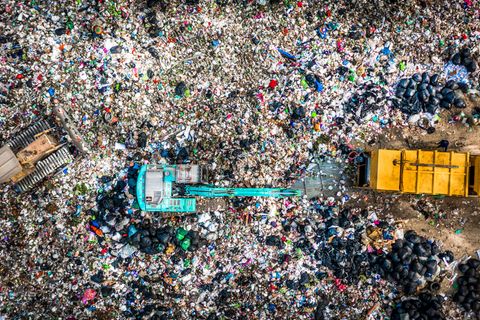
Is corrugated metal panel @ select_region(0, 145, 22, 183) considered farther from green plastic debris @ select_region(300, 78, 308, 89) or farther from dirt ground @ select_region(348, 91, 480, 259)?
dirt ground @ select_region(348, 91, 480, 259)

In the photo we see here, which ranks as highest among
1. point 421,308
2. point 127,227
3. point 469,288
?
point 127,227

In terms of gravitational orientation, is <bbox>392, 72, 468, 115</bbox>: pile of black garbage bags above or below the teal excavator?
above

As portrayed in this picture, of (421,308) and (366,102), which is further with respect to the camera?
(366,102)

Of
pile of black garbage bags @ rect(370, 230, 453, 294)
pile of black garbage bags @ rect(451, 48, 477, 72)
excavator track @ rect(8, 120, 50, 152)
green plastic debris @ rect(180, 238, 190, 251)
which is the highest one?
pile of black garbage bags @ rect(451, 48, 477, 72)

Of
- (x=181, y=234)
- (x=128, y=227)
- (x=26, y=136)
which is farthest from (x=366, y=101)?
(x=26, y=136)

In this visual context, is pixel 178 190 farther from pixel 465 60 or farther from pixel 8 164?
pixel 465 60

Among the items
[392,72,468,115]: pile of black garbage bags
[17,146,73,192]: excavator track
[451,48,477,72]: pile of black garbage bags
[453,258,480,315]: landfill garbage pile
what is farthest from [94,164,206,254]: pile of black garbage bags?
[451,48,477,72]: pile of black garbage bags

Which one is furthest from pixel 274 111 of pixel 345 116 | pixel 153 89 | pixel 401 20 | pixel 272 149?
pixel 401 20
